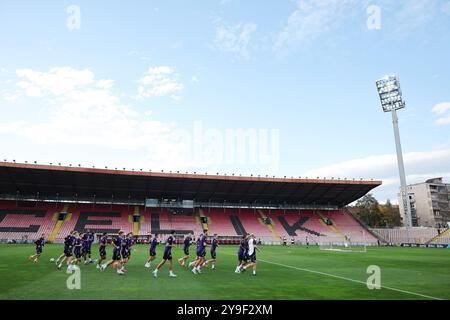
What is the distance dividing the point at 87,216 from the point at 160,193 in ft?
44.0

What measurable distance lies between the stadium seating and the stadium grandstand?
0.47 feet

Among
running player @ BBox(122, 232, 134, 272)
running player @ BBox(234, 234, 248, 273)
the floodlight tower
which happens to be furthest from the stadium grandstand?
running player @ BBox(234, 234, 248, 273)

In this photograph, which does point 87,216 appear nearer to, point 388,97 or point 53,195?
point 53,195

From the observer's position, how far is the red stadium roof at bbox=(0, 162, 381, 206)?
51.0 metres

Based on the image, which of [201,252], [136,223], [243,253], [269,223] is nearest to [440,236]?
[269,223]

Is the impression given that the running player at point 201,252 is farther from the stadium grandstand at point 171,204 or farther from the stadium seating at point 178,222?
the stadium seating at point 178,222

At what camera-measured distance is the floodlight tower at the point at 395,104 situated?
200ft

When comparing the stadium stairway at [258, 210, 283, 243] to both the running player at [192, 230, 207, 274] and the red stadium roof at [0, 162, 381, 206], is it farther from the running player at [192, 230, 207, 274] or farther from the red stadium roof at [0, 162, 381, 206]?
the running player at [192, 230, 207, 274]

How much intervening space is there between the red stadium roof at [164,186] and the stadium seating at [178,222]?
2.58 meters

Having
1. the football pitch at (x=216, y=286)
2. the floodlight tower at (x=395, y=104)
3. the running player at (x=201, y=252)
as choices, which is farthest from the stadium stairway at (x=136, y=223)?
the floodlight tower at (x=395, y=104)
